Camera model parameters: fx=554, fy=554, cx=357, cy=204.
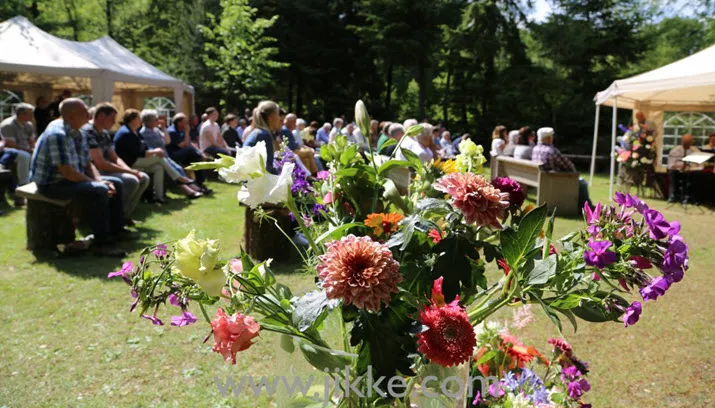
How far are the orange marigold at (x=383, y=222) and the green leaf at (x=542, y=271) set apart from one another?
0.23 m

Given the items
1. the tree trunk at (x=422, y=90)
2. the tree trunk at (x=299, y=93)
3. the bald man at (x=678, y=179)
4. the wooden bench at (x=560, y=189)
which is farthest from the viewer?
the tree trunk at (x=299, y=93)

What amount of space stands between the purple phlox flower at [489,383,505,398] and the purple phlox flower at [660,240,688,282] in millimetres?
588

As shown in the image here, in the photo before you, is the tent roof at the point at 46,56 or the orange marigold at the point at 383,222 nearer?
the orange marigold at the point at 383,222

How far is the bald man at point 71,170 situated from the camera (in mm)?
5103

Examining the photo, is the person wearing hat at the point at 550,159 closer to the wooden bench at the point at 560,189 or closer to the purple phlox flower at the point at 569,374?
the wooden bench at the point at 560,189

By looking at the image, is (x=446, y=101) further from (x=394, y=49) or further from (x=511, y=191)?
(x=511, y=191)

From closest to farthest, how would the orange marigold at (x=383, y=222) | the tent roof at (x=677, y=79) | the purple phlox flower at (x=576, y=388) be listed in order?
the orange marigold at (x=383, y=222), the purple phlox flower at (x=576, y=388), the tent roof at (x=677, y=79)

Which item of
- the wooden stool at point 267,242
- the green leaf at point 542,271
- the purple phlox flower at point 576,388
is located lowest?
the wooden stool at point 267,242

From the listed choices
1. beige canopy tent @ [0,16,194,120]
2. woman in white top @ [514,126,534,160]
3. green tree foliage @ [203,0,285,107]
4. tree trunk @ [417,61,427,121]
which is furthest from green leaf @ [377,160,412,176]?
tree trunk @ [417,61,427,121]

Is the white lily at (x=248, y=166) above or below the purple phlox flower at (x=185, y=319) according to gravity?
above

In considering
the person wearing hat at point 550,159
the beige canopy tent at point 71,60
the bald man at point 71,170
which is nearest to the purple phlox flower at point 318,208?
the bald man at point 71,170

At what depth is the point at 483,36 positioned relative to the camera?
24.3m

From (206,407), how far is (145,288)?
2317 mm

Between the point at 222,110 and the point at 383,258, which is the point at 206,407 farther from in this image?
the point at 222,110
